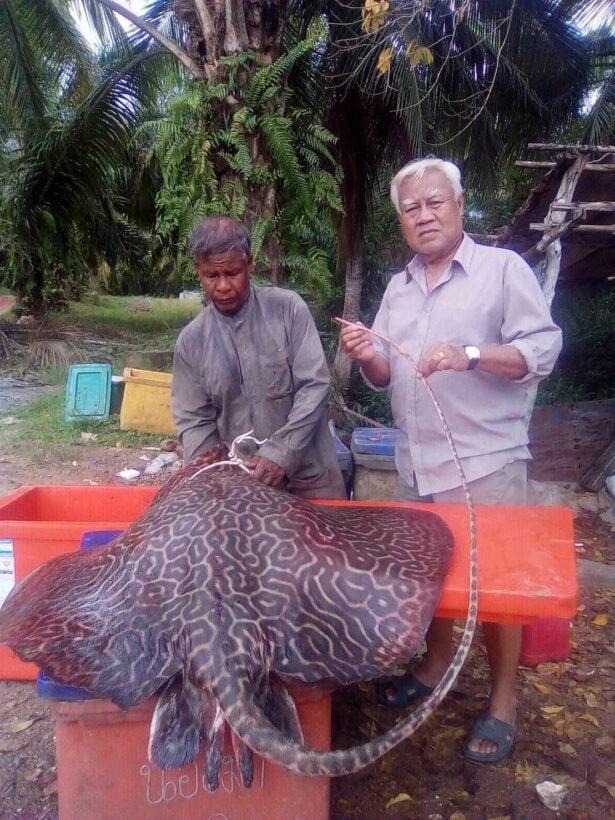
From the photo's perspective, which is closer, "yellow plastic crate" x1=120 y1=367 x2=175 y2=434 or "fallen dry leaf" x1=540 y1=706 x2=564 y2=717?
"fallen dry leaf" x1=540 y1=706 x2=564 y2=717

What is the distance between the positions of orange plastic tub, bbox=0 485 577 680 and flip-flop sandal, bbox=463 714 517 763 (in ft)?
2.75

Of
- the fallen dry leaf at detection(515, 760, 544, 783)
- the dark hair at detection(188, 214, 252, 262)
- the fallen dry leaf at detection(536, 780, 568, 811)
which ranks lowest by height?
the fallen dry leaf at detection(515, 760, 544, 783)

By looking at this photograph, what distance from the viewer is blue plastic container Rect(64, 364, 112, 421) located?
310 inches

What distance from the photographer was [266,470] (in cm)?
250

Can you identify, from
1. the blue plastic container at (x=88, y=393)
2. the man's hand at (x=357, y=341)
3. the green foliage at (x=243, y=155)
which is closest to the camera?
the man's hand at (x=357, y=341)

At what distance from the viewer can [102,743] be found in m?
1.97

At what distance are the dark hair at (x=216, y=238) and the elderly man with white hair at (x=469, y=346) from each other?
549 mm

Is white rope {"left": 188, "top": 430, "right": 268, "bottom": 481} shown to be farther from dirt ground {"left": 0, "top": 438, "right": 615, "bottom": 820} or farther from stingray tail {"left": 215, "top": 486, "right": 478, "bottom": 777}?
dirt ground {"left": 0, "top": 438, "right": 615, "bottom": 820}

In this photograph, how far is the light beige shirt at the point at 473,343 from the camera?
7.45 ft

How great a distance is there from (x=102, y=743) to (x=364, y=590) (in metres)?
0.97

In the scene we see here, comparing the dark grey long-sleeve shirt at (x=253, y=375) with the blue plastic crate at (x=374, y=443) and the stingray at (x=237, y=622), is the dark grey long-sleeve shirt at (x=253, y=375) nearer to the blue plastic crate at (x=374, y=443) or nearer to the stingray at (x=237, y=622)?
the stingray at (x=237, y=622)

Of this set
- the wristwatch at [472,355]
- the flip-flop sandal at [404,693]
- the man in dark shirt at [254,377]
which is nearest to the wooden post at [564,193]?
the man in dark shirt at [254,377]

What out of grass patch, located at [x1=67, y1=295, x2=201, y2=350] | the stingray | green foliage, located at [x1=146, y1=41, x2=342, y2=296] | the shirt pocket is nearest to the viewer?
the stingray

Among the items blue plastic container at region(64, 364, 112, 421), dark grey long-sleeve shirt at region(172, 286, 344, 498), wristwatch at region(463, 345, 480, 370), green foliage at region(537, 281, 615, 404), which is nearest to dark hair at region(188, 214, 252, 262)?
dark grey long-sleeve shirt at region(172, 286, 344, 498)
